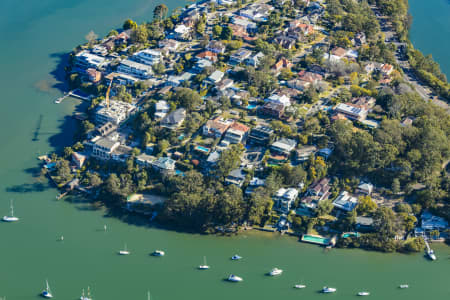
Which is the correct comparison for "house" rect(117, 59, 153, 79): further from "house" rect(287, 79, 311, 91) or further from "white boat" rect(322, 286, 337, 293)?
"white boat" rect(322, 286, 337, 293)

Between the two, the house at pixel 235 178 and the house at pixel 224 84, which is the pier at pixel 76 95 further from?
the house at pixel 235 178

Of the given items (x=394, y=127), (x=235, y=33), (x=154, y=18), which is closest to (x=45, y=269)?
(x=394, y=127)

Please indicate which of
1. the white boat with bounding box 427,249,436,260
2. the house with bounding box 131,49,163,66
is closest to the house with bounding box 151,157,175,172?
the house with bounding box 131,49,163,66

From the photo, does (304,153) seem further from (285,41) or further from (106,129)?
(285,41)

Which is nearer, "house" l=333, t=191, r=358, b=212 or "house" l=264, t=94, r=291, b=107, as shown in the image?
"house" l=333, t=191, r=358, b=212

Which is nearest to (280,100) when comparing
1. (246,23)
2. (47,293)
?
(246,23)
